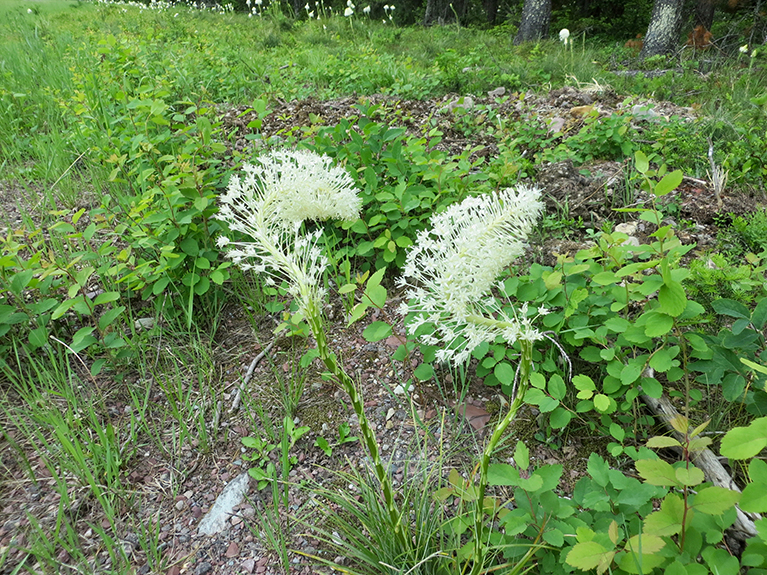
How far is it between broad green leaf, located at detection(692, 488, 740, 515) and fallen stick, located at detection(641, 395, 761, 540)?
0.23 meters

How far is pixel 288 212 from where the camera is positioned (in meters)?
1.54

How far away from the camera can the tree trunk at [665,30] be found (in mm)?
7703

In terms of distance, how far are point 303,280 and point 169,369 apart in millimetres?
1506

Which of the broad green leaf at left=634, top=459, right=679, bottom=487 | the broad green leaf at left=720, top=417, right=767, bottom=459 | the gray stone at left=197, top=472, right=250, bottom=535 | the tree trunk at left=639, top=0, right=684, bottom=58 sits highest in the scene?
the tree trunk at left=639, top=0, right=684, bottom=58

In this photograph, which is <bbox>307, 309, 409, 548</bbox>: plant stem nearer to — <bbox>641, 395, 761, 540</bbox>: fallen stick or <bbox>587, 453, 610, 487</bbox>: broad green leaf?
<bbox>587, 453, 610, 487</bbox>: broad green leaf

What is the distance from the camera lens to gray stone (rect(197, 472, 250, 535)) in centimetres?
168

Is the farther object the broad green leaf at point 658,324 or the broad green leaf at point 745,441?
the broad green leaf at point 658,324

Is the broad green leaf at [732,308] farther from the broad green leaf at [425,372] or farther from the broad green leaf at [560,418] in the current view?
the broad green leaf at [425,372]

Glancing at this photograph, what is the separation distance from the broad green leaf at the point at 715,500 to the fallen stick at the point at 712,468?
226 mm

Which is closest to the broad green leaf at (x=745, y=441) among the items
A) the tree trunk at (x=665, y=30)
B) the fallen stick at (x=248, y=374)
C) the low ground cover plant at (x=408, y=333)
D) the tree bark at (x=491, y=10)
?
the low ground cover plant at (x=408, y=333)

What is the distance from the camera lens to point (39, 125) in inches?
177

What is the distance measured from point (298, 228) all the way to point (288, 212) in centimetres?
25

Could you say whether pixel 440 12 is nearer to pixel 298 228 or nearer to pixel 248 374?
pixel 248 374

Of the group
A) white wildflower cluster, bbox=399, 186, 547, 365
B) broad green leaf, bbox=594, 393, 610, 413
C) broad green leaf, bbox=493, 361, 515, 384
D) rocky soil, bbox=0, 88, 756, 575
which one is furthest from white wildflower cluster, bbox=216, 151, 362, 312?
broad green leaf, bbox=594, 393, 610, 413
